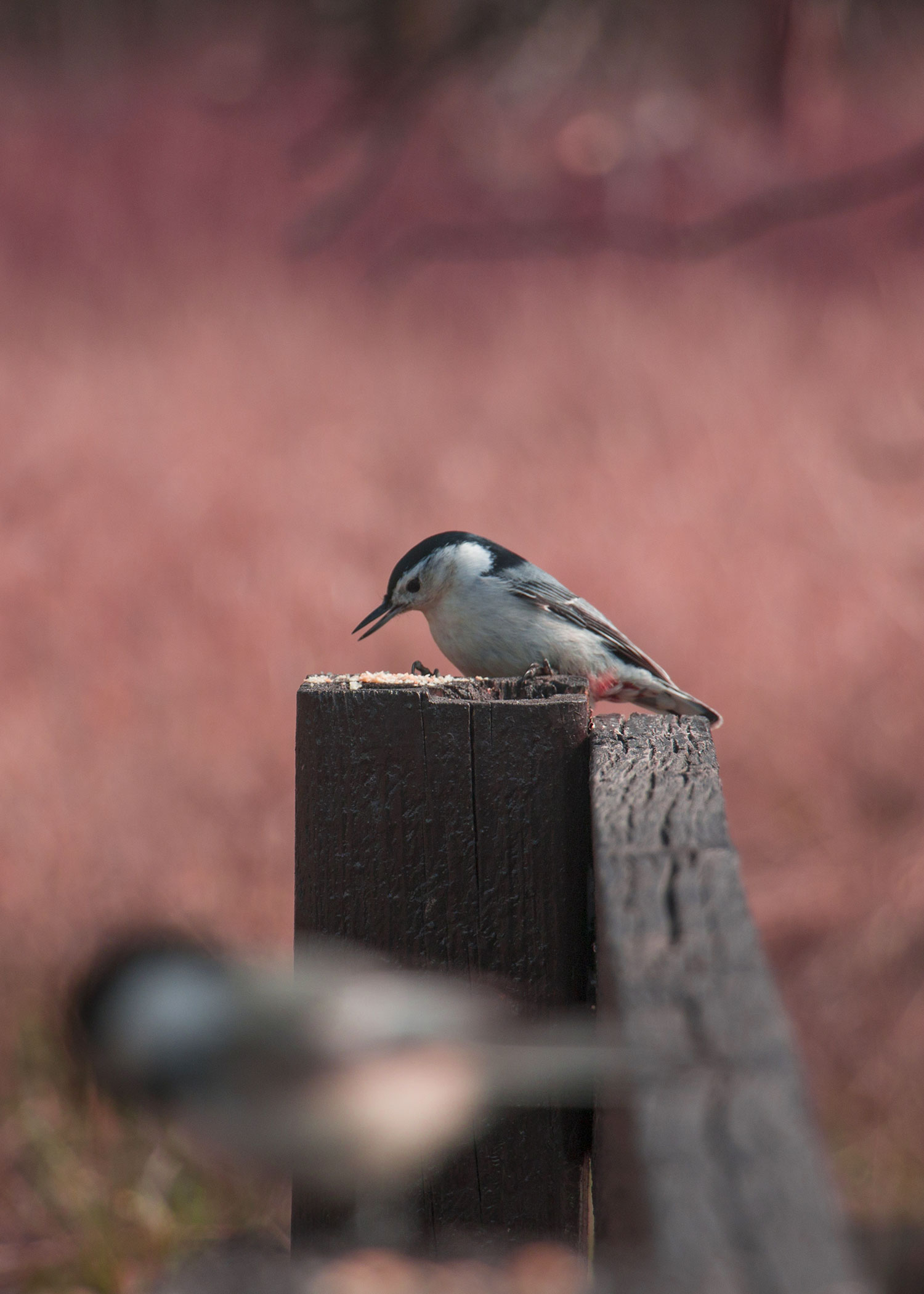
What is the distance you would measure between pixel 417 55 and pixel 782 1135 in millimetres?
7749

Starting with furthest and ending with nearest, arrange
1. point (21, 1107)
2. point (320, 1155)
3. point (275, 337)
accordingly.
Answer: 1. point (275, 337)
2. point (21, 1107)
3. point (320, 1155)

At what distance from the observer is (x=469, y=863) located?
131cm

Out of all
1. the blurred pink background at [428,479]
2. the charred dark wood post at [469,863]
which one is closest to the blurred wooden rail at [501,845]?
the charred dark wood post at [469,863]

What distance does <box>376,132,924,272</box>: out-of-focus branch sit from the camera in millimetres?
7211

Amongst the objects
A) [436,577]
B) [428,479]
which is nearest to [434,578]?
[436,577]

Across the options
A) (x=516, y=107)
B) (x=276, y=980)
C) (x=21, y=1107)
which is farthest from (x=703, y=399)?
(x=276, y=980)

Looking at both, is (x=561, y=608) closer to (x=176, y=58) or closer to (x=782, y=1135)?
(x=782, y=1135)

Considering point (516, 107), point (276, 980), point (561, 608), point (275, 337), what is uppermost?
point (516, 107)

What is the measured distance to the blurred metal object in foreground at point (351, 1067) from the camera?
106 centimetres

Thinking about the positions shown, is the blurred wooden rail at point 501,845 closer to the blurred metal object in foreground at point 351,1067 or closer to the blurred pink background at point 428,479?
the blurred metal object in foreground at point 351,1067

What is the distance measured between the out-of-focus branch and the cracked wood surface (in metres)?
6.58

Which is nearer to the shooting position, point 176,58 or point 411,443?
point 411,443

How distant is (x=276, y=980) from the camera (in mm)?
1268

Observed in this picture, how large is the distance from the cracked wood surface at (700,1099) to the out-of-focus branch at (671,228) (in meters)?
6.58
